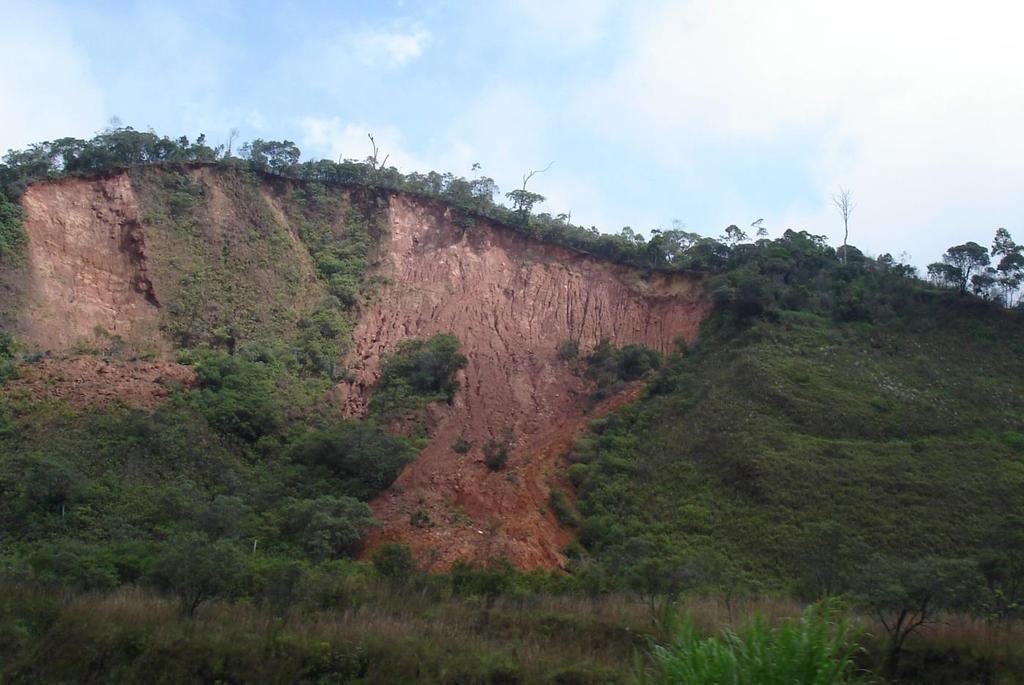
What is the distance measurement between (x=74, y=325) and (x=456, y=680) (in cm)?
2397

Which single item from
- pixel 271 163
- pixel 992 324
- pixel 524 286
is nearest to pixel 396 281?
pixel 524 286

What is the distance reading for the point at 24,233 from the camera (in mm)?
33156

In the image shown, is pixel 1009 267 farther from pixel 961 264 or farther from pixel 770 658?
pixel 770 658

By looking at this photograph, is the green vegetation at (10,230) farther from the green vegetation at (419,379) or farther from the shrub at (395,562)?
the shrub at (395,562)

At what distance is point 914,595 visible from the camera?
51.1 feet

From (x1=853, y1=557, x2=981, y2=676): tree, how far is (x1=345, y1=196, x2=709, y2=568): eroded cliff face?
30.9 feet

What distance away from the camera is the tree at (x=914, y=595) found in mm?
15473

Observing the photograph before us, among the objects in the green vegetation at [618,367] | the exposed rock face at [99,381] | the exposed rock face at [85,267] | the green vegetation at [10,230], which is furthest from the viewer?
the green vegetation at [618,367]

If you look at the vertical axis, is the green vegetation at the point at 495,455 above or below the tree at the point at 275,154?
below

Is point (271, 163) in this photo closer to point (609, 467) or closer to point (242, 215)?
point (242, 215)

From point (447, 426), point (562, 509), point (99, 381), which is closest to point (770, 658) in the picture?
point (562, 509)

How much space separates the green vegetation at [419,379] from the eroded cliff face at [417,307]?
0.62 meters

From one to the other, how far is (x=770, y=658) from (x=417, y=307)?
105ft

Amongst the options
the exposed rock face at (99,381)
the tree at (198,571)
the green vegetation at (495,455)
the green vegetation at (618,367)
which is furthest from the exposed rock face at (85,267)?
the tree at (198,571)
